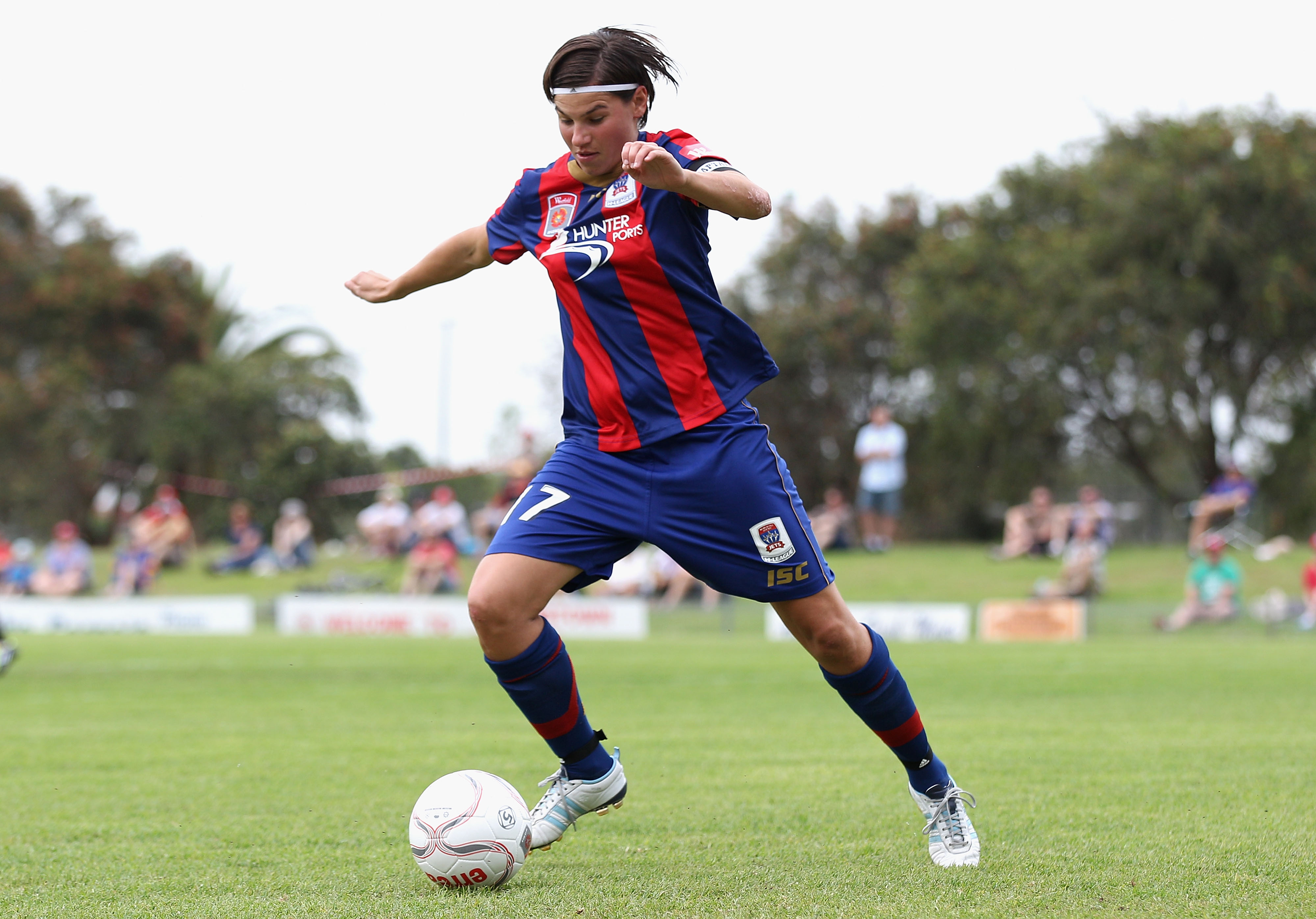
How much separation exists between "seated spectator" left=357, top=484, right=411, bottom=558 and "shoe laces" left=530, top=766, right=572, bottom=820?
2370 centimetres

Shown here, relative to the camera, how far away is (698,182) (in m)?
3.74

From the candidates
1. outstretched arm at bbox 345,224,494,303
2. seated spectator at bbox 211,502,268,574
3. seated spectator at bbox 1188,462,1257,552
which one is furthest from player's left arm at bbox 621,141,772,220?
seated spectator at bbox 211,502,268,574

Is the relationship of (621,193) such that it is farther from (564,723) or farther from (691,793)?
(691,793)

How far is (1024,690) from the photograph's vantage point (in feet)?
34.5

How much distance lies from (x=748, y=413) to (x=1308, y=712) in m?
6.03

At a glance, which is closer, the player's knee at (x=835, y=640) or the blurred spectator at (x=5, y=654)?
the player's knee at (x=835, y=640)

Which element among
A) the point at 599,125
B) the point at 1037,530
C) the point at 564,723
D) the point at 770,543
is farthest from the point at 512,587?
the point at 1037,530

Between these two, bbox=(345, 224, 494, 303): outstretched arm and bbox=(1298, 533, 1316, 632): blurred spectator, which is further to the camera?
bbox=(1298, 533, 1316, 632): blurred spectator

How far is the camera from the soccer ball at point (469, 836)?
3795 millimetres

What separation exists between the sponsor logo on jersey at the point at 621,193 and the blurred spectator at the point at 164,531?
24.3m

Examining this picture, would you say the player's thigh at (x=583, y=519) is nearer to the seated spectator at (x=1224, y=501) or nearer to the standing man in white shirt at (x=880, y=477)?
the standing man in white shirt at (x=880, y=477)

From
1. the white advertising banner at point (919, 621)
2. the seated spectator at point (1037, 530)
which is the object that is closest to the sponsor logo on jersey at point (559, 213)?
the white advertising banner at point (919, 621)

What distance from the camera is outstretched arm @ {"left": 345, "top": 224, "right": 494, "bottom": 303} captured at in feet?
14.6

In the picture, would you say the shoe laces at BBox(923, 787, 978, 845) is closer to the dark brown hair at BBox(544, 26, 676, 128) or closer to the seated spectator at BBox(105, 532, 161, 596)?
the dark brown hair at BBox(544, 26, 676, 128)
